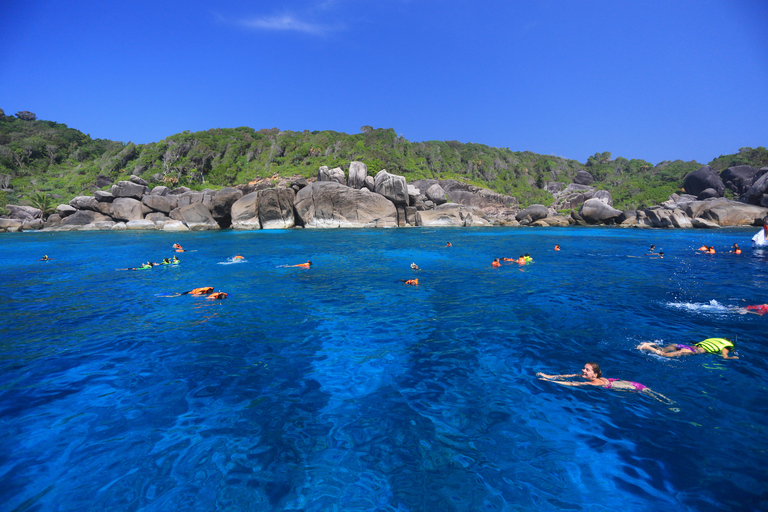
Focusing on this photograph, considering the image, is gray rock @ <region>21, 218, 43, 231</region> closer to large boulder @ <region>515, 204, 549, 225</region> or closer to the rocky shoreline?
the rocky shoreline

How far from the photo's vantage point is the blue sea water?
11.4 ft

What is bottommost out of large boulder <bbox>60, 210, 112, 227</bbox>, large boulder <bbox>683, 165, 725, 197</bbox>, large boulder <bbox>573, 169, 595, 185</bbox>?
large boulder <bbox>60, 210, 112, 227</bbox>

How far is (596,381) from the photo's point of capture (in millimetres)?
5355

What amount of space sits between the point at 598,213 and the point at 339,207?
112ft

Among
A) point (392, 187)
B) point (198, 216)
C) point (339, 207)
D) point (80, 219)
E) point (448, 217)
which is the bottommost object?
point (80, 219)

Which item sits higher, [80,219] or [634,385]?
[80,219]

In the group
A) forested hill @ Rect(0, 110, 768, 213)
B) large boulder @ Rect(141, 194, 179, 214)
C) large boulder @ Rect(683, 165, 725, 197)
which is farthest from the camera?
forested hill @ Rect(0, 110, 768, 213)

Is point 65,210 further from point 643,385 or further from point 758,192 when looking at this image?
point 758,192

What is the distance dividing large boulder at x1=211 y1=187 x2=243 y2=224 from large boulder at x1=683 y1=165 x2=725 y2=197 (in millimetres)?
63566

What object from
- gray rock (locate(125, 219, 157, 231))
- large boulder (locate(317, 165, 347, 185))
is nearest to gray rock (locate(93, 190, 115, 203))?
gray rock (locate(125, 219, 157, 231))

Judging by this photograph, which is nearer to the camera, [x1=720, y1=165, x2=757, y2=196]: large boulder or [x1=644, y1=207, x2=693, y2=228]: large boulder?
[x1=644, y1=207, x2=693, y2=228]: large boulder

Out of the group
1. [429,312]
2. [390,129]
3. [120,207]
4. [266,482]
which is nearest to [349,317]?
[429,312]

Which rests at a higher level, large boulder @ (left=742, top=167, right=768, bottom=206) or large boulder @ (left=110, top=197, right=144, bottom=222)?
large boulder @ (left=742, top=167, right=768, bottom=206)

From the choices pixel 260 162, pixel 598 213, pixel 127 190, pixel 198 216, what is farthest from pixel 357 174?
pixel 260 162
